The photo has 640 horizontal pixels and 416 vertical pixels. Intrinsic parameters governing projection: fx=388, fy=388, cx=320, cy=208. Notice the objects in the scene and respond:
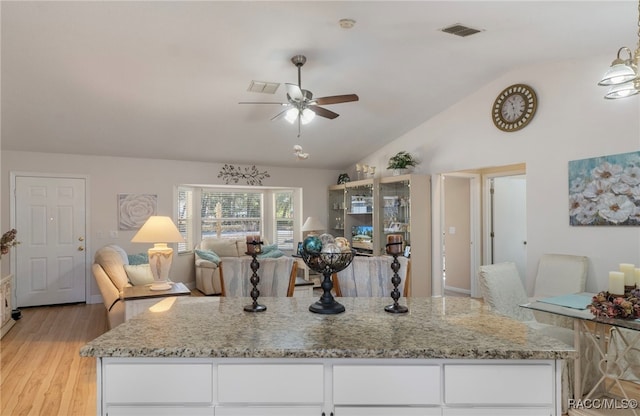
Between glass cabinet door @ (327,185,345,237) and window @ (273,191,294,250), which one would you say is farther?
window @ (273,191,294,250)

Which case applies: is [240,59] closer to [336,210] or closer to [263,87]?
[263,87]

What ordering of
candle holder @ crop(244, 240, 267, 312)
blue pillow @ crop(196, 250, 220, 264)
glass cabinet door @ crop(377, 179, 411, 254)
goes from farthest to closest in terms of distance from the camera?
blue pillow @ crop(196, 250, 220, 264)
glass cabinet door @ crop(377, 179, 411, 254)
candle holder @ crop(244, 240, 267, 312)

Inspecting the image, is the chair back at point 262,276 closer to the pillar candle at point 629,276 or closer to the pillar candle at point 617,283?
the pillar candle at point 617,283

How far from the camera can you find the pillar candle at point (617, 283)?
257 centimetres

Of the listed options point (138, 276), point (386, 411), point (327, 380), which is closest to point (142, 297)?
point (138, 276)

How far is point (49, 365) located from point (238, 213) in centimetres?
432

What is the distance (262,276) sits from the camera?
2896 millimetres

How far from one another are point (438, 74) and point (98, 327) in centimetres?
487

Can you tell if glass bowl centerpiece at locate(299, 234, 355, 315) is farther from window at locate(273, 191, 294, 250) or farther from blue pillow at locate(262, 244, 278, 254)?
window at locate(273, 191, 294, 250)

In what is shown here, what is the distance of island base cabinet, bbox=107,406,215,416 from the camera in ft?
4.26

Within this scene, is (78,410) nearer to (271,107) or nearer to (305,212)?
(271,107)

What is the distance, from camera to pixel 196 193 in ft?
22.9

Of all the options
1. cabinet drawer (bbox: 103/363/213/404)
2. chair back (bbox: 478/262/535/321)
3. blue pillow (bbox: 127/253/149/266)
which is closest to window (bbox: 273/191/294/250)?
blue pillow (bbox: 127/253/149/266)

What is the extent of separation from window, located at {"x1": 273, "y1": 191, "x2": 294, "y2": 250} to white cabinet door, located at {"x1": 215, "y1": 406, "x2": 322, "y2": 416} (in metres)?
6.25
